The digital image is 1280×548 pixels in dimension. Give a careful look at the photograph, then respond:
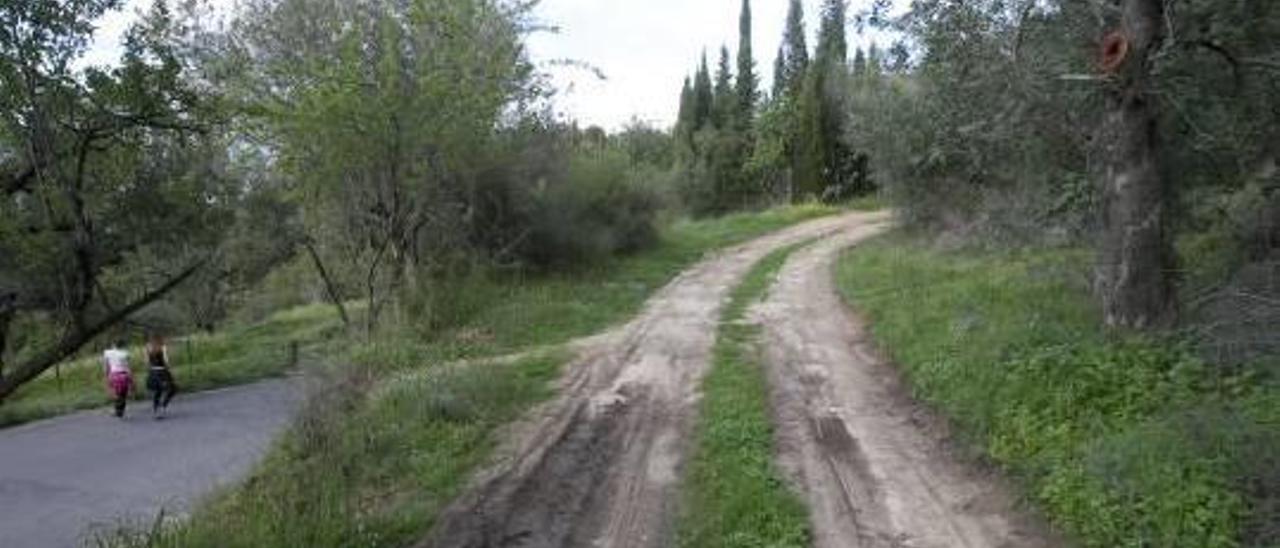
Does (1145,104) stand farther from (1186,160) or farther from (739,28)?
(739,28)

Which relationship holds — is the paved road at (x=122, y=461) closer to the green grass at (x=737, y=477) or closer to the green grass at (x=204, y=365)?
the green grass at (x=204, y=365)

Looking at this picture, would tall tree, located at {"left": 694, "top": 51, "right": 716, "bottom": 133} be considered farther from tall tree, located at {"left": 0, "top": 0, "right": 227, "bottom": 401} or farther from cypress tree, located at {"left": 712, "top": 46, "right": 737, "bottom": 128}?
tall tree, located at {"left": 0, "top": 0, "right": 227, "bottom": 401}

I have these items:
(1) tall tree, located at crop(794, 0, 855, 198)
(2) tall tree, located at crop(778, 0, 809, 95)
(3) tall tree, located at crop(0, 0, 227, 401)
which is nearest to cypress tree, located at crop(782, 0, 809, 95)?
(2) tall tree, located at crop(778, 0, 809, 95)

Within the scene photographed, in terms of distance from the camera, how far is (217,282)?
43.2 meters

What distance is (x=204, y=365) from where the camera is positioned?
31.7 metres

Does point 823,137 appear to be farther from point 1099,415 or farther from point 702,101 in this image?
point 1099,415

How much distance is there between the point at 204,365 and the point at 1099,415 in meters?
26.3

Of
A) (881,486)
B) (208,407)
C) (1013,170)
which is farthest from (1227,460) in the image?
(208,407)

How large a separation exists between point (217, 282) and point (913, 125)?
2570 cm

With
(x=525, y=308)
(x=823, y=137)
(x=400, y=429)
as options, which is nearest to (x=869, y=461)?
(x=400, y=429)

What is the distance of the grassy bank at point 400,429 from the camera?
993 centimetres

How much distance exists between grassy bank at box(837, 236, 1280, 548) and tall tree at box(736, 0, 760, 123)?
180ft

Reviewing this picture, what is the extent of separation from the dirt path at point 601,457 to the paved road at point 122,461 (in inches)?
150

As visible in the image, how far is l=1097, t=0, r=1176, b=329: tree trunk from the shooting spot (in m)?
11.8
